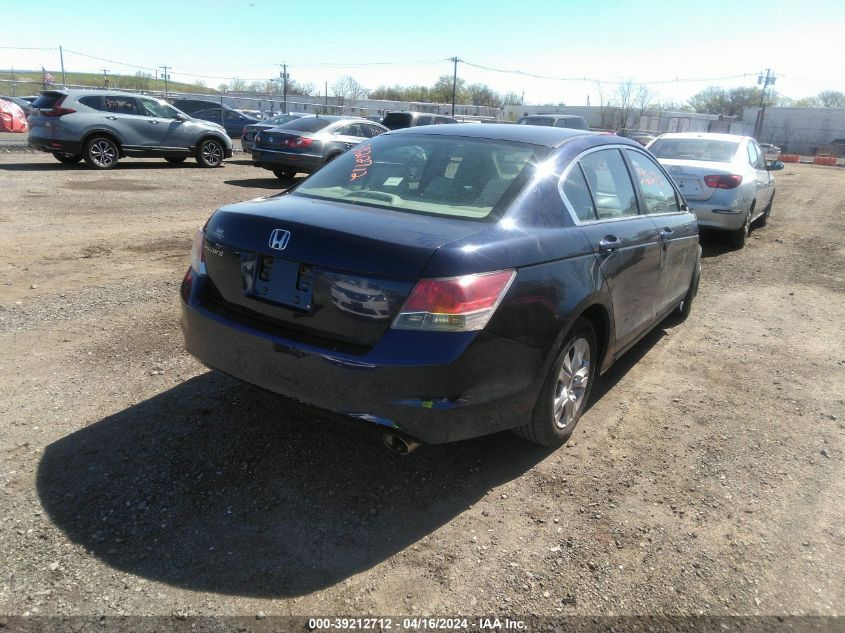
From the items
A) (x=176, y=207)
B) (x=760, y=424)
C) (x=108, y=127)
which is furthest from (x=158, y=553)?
(x=108, y=127)

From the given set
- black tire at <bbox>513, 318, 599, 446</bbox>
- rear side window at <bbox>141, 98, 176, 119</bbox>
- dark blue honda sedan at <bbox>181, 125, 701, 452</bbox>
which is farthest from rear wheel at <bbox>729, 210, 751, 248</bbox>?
rear side window at <bbox>141, 98, 176, 119</bbox>

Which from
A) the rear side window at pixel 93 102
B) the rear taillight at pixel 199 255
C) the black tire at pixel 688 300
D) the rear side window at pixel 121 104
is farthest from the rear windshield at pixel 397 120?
the rear taillight at pixel 199 255

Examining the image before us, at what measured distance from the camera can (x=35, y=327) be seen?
473 centimetres

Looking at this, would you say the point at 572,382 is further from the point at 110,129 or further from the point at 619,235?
the point at 110,129

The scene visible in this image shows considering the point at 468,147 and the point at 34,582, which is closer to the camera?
the point at 34,582

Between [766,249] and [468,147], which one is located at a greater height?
[468,147]

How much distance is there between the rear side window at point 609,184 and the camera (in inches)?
148

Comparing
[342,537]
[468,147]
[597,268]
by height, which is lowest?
[342,537]

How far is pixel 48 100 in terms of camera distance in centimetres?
1355

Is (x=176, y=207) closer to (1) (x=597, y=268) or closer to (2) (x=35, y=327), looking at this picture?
(2) (x=35, y=327)

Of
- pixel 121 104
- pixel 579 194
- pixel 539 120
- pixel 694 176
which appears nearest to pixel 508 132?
pixel 579 194

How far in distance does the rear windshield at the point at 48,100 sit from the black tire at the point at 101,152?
96 centimetres

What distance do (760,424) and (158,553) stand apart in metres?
3.45

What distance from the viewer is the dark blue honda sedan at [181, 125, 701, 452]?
2621 mm
